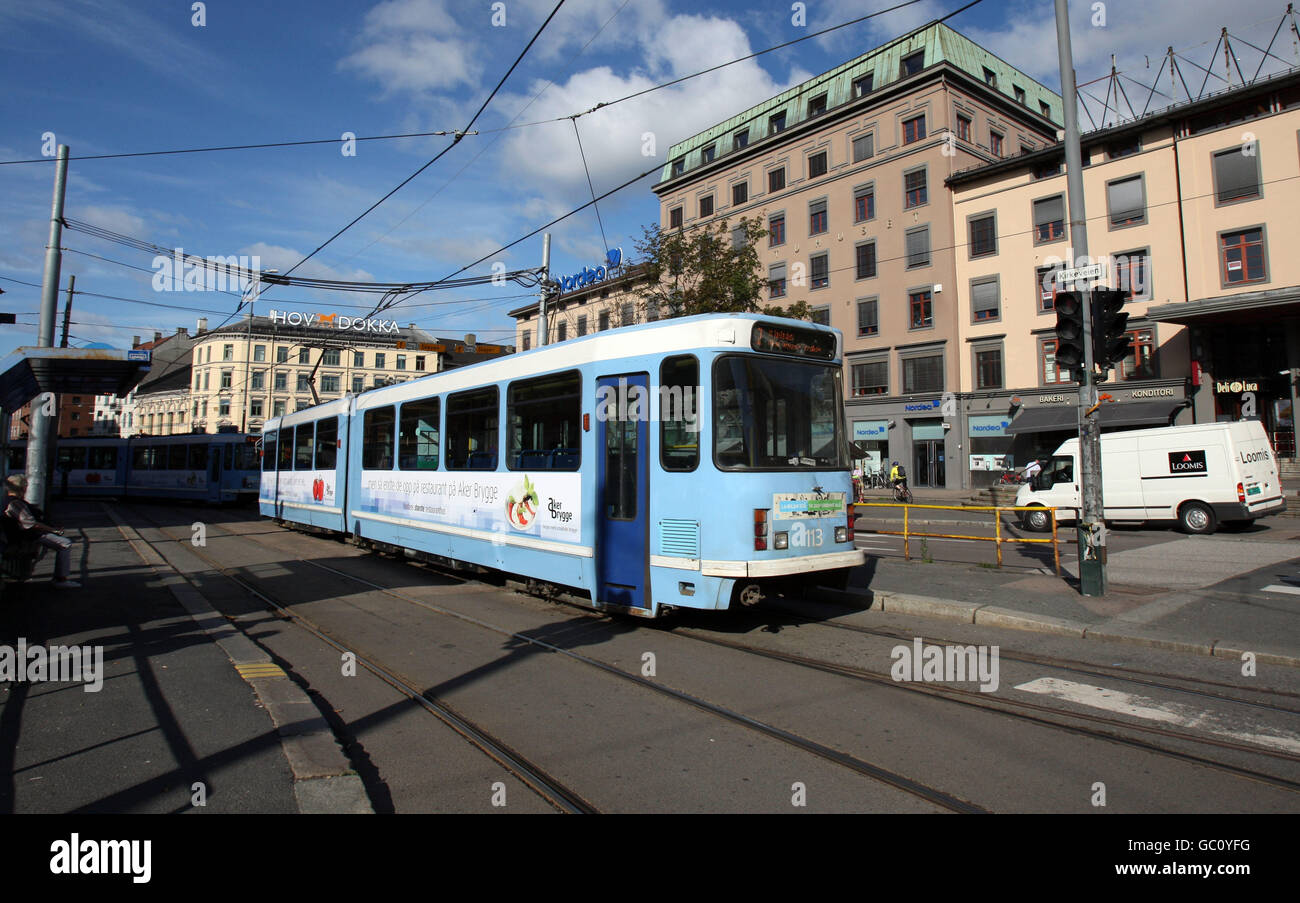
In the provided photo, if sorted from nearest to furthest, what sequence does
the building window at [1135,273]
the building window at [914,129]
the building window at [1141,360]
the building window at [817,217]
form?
the building window at [1141,360]
the building window at [1135,273]
the building window at [914,129]
the building window at [817,217]

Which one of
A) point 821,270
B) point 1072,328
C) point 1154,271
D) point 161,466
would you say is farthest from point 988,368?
point 161,466

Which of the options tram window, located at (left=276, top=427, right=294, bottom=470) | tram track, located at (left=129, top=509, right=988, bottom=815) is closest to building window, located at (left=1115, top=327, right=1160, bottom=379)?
tram track, located at (left=129, top=509, right=988, bottom=815)

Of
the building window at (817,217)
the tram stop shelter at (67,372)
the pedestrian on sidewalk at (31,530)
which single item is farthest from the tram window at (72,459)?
the building window at (817,217)

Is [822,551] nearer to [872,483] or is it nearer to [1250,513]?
[1250,513]

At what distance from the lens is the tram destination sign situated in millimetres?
7073

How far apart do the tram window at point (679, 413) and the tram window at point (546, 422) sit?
4.05 feet

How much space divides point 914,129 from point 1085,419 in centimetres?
3038

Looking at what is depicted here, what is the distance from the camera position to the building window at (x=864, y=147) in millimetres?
36031

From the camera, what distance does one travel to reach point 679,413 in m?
7.04

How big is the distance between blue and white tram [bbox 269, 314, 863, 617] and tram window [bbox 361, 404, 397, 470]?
14.2 feet

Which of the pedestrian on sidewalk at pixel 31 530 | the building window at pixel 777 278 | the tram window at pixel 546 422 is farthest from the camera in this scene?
the building window at pixel 777 278

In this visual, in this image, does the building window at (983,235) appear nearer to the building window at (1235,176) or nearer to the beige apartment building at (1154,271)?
the beige apartment building at (1154,271)

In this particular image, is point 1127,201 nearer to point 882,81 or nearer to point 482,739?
point 882,81
